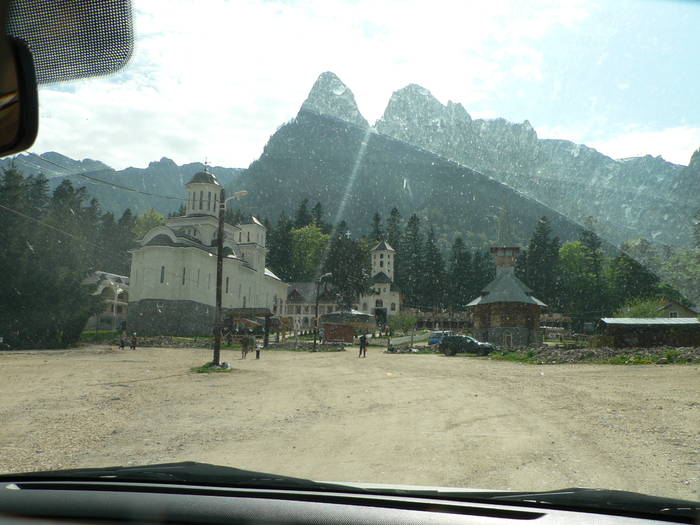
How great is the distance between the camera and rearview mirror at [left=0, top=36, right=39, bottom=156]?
280 centimetres


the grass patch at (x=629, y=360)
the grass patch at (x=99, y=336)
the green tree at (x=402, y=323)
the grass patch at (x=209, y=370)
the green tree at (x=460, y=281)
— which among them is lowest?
the grass patch at (x=99, y=336)

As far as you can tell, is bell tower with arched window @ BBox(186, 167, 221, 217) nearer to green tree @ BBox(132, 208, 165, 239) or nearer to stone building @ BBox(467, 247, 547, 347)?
green tree @ BBox(132, 208, 165, 239)

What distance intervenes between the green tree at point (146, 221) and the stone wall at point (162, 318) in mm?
36852

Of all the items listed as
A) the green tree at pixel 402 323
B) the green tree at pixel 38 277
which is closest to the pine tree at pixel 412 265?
the green tree at pixel 402 323

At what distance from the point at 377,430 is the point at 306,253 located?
107 m

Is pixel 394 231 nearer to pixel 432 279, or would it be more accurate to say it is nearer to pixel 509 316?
pixel 432 279

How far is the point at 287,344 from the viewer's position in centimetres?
5253

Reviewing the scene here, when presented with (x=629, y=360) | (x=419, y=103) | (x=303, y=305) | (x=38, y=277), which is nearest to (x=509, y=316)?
(x=629, y=360)

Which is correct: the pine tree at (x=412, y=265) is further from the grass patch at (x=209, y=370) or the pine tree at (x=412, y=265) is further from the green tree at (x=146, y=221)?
the grass patch at (x=209, y=370)

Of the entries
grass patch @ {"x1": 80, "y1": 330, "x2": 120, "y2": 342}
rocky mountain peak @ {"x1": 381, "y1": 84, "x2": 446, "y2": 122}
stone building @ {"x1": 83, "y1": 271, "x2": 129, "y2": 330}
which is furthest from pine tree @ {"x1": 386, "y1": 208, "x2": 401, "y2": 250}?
rocky mountain peak @ {"x1": 381, "y1": 84, "x2": 446, "y2": 122}

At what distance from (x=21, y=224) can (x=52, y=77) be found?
165 feet

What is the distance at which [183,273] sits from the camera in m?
63.7

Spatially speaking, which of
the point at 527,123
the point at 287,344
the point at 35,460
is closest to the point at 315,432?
the point at 35,460

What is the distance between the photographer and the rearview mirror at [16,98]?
280 cm
